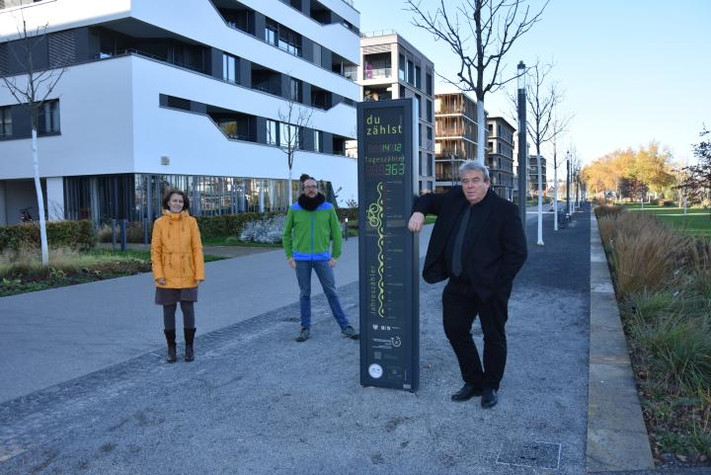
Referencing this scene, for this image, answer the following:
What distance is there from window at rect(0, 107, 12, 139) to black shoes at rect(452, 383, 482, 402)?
2705 centimetres

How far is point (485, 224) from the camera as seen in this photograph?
4227 mm

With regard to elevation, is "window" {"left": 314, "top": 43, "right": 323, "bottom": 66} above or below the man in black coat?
above

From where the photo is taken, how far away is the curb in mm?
3451

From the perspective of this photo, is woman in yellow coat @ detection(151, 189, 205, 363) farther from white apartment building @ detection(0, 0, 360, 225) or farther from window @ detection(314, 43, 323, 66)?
window @ detection(314, 43, 323, 66)

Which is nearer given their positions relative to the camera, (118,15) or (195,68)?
(118,15)

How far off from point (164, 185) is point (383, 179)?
1961 centimetres

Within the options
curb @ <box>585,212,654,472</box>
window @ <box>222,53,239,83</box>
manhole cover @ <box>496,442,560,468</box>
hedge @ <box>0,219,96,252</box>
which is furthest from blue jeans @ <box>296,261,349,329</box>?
window @ <box>222,53,239,83</box>

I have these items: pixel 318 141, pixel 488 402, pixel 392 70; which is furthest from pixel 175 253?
pixel 392 70

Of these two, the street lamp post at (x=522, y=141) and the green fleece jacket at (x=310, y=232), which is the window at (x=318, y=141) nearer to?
the street lamp post at (x=522, y=141)

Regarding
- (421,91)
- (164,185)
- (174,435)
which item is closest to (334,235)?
(174,435)

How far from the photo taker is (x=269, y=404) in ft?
14.8

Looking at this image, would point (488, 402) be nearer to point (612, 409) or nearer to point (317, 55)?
point (612, 409)

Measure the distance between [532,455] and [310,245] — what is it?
3.51 meters

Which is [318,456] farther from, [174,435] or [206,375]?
[206,375]
